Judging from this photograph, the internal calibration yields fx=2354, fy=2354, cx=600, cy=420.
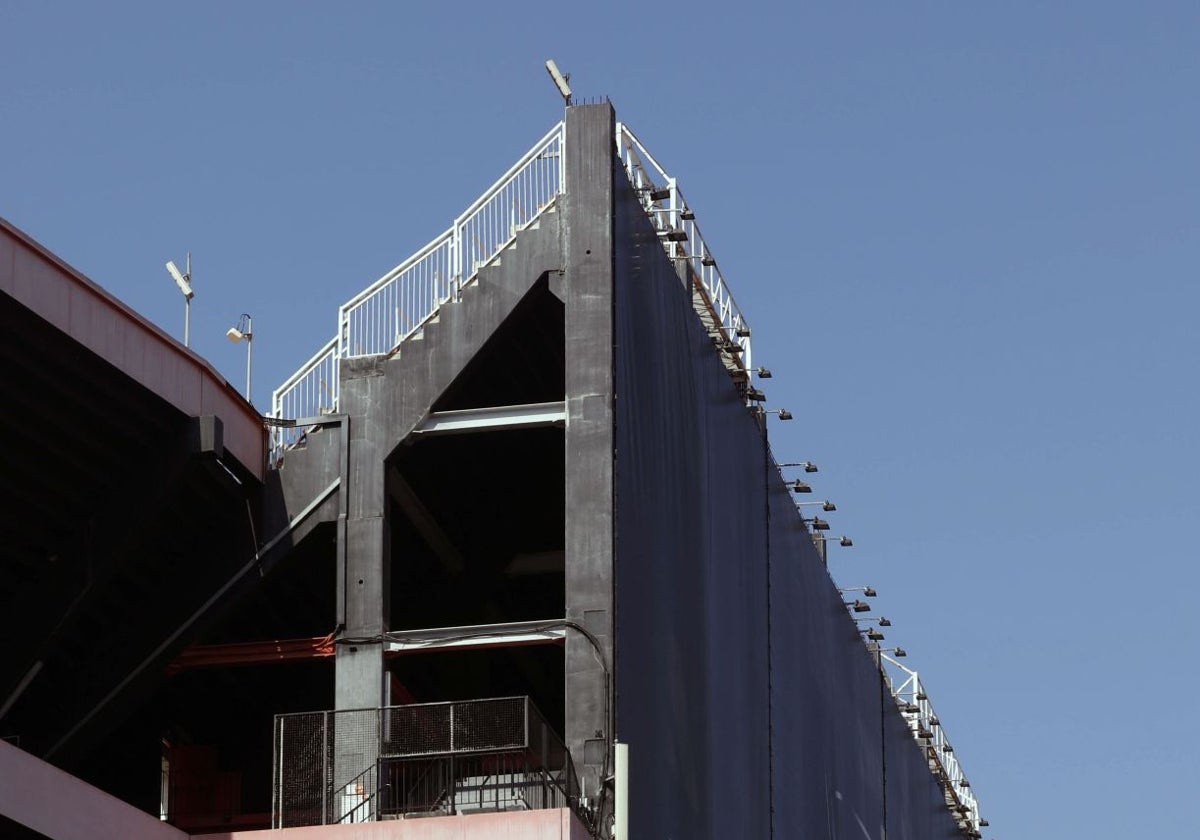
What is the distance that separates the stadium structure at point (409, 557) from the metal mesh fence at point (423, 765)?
57mm

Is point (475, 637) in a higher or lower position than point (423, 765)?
higher

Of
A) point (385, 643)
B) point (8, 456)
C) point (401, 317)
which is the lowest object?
point (385, 643)

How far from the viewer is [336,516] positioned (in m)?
44.5

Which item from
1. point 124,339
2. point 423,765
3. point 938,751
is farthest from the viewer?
point 938,751

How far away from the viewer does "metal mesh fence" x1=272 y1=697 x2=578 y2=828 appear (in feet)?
132

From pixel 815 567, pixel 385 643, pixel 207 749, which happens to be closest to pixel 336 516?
pixel 385 643

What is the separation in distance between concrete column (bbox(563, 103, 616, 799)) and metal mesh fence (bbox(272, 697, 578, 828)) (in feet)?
3.21

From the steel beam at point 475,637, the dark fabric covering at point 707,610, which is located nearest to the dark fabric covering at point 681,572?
the dark fabric covering at point 707,610

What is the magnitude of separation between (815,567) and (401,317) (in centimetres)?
2540

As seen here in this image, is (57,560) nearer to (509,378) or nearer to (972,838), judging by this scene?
(509,378)

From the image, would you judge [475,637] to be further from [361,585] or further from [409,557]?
[409,557]

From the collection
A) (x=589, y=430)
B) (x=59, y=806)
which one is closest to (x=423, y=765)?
(x=59, y=806)

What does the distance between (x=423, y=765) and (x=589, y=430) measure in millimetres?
7215

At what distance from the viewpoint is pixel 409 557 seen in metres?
50.1
